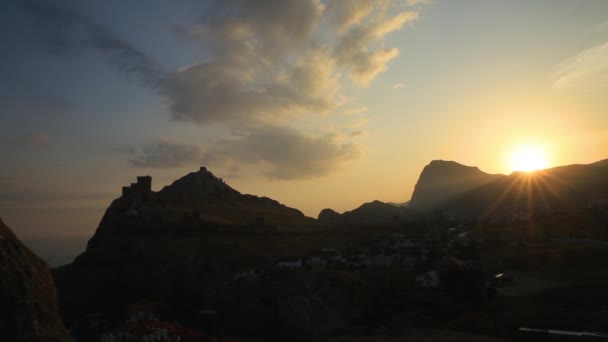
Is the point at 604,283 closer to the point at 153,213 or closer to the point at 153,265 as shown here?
the point at 153,265

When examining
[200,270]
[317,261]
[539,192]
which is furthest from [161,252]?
[539,192]

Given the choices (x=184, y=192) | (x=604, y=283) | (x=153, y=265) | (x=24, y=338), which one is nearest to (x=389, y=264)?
(x=604, y=283)

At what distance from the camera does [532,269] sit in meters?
47.7

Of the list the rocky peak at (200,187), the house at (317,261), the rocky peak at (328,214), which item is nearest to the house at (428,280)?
the house at (317,261)

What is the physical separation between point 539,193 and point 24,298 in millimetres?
141035

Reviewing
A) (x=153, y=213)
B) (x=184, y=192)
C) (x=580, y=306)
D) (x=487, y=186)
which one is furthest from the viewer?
(x=487, y=186)

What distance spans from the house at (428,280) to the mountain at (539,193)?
209 feet

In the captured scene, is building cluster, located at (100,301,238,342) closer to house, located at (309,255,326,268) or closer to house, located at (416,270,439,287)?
house, located at (416,270,439,287)

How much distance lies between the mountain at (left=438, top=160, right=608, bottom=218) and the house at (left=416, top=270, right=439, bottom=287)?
6385 centimetres

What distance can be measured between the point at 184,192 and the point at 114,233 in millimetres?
49432

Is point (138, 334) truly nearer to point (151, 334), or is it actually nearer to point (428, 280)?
point (151, 334)

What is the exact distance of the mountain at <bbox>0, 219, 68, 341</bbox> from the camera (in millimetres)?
5848

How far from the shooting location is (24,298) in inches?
241

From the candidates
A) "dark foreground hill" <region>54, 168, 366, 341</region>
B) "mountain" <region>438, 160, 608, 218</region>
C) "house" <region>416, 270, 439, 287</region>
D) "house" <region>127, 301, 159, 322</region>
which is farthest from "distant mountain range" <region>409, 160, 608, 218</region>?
"house" <region>127, 301, 159, 322</region>
